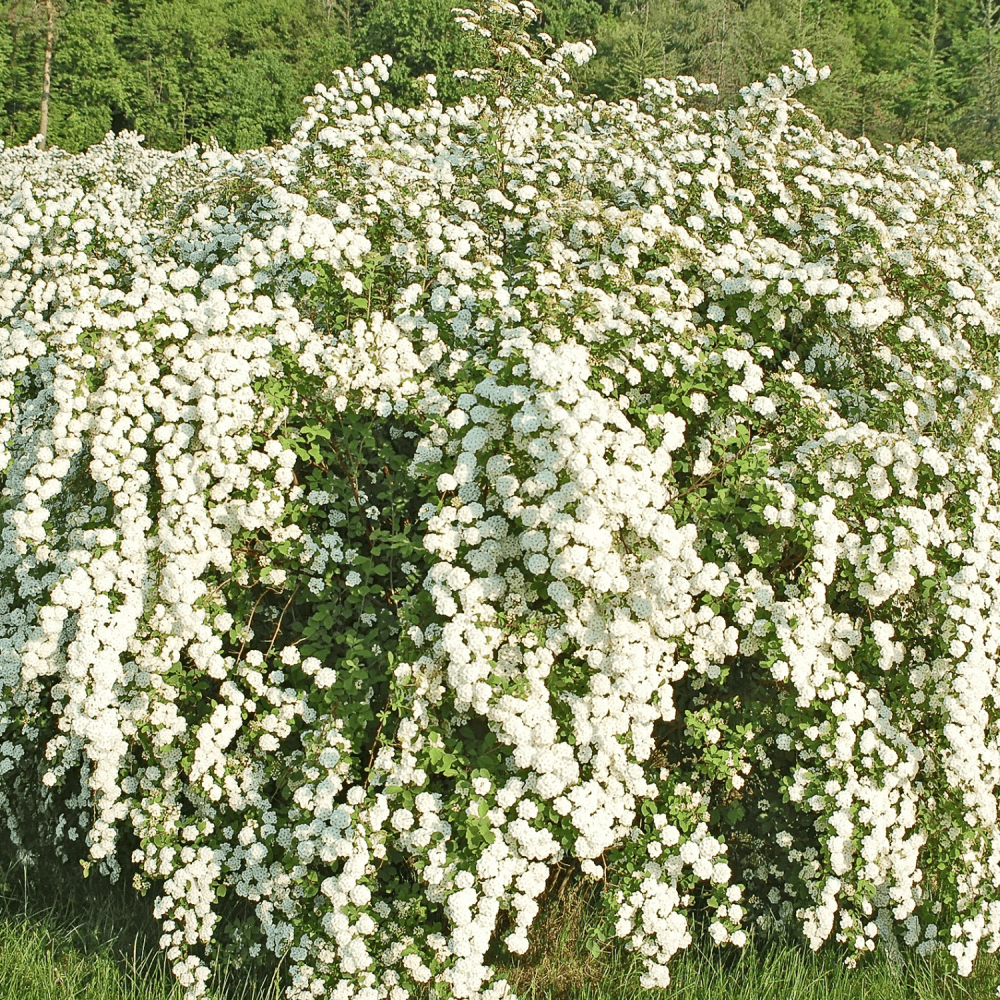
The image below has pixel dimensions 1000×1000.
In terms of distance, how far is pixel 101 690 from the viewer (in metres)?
3.67

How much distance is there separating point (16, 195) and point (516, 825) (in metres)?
4.30

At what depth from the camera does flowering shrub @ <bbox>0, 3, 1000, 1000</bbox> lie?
361 centimetres

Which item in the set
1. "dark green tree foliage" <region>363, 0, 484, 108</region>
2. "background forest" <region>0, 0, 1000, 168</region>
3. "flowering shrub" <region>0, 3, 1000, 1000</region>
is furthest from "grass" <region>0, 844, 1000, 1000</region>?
"dark green tree foliage" <region>363, 0, 484, 108</region>

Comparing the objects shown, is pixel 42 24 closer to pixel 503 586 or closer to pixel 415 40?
pixel 415 40

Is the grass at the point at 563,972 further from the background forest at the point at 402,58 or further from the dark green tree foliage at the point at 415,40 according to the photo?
the dark green tree foliage at the point at 415,40

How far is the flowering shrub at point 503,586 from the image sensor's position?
3.61 m

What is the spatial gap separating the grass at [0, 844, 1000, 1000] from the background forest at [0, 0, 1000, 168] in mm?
23152

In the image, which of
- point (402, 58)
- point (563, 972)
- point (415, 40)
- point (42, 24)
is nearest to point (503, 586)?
point (563, 972)

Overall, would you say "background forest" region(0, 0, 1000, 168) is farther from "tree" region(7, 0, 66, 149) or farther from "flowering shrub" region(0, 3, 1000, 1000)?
"flowering shrub" region(0, 3, 1000, 1000)

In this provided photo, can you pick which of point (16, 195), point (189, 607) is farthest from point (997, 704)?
point (16, 195)

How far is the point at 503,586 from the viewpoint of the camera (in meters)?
3.70

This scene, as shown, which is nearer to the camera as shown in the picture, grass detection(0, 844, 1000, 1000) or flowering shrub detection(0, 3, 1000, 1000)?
flowering shrub detection(0, 3, 1000, 1000)

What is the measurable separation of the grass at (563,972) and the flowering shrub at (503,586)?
0.15 meters

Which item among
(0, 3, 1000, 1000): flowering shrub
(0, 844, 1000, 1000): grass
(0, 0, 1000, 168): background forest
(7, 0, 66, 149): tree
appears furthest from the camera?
(0, 0, 1000, 168): background forest
